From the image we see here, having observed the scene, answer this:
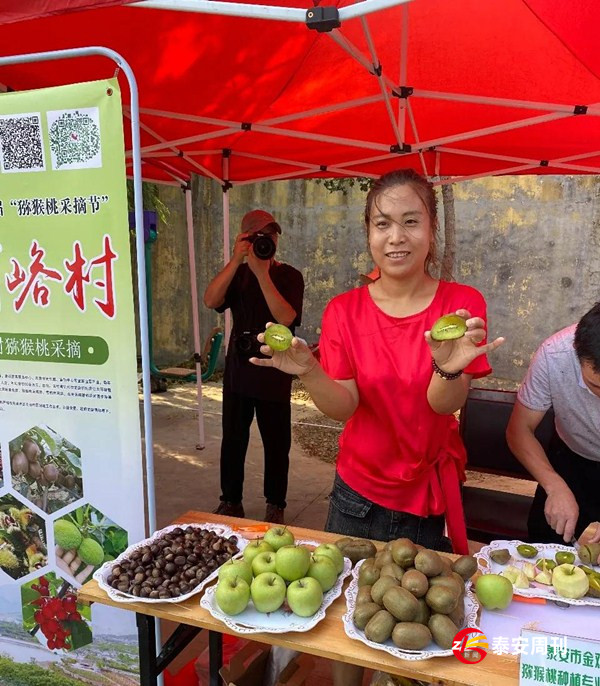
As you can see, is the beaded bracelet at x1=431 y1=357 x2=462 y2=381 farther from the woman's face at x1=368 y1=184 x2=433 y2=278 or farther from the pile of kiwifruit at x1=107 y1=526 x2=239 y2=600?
the pile of kiwifruit at x1=107 y1=526 x2=239 y2=600

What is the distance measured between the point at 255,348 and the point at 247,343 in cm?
6

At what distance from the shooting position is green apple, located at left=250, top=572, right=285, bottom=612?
125 centimetres

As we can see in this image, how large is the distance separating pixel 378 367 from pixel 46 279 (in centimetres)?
102

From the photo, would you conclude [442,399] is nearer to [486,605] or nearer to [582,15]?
[486,605]

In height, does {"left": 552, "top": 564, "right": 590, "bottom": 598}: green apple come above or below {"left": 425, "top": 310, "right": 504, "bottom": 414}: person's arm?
below

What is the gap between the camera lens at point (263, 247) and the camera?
3.13 m

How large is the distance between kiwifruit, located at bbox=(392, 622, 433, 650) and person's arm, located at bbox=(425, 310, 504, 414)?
0.57 meters

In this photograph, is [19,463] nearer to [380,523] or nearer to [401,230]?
[380,523]

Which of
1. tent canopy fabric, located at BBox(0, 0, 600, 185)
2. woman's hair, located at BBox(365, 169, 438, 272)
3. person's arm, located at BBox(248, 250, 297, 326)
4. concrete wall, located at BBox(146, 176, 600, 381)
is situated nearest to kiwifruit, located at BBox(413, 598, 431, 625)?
woman's hair, located at BBox(365, 169, 438, 272)

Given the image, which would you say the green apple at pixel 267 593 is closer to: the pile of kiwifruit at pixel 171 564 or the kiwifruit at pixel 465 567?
the pile of kiwifruit at pixel 171 564

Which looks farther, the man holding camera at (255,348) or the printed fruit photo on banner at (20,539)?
the man holding camera at (255,348)

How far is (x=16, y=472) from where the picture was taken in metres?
1.84

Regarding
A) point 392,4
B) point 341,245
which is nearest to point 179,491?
point 392,4
